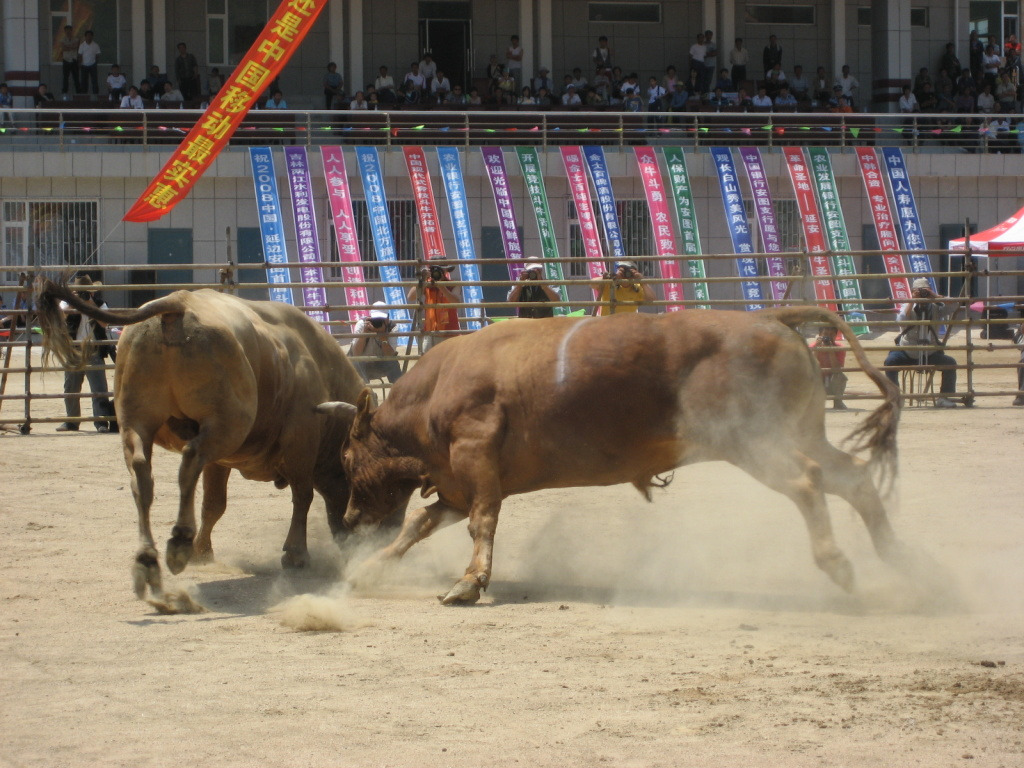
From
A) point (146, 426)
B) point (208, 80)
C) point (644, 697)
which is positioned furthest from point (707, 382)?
Result: point (208, 80)

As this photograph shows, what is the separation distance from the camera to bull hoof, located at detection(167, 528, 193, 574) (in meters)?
5.79

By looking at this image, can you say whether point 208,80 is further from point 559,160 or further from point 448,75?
point 559,160

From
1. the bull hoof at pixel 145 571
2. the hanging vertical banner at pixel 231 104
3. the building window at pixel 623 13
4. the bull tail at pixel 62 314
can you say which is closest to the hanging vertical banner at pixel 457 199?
the hanging vertical banner at pixel 231 104

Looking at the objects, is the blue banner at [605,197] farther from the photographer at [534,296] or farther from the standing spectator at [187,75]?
the photographer at [534,296]

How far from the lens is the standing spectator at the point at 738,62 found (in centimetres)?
2669

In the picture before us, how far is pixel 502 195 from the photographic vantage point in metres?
22.2

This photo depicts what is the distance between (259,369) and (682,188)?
17202mm

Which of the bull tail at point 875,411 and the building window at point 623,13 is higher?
the building window at point 623,13

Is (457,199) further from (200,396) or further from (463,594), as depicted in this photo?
(463,594)

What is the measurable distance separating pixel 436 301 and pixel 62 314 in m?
8.00

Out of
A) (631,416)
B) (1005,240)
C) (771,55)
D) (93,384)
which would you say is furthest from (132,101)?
(631,416)

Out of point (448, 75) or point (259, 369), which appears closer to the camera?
point (259, 369)

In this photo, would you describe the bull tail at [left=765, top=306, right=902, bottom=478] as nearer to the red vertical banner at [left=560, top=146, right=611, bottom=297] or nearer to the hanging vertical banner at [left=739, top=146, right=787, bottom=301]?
the red vertical banner at [left=560, top=146, right=611, bottom=297]

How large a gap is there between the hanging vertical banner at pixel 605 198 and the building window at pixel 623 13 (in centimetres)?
656
